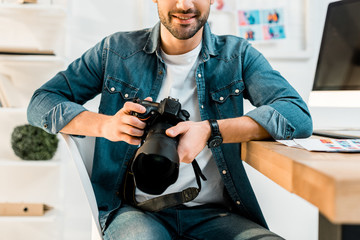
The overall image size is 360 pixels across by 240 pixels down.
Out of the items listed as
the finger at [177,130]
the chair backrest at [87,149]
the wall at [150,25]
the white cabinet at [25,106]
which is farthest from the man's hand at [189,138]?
the white cabinet at [25,106]

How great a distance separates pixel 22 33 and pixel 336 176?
1.81 m

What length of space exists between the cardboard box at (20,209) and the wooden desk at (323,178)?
1.26m

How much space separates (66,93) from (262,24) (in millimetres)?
1072

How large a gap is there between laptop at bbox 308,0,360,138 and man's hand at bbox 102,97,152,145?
0.67m

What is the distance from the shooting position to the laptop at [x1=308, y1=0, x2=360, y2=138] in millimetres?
1169

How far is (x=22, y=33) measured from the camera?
1.85 meters

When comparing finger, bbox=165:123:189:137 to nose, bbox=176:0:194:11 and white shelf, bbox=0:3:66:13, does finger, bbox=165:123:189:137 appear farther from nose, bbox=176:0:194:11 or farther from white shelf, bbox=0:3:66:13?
white shelf, bbox=0:3:66:13

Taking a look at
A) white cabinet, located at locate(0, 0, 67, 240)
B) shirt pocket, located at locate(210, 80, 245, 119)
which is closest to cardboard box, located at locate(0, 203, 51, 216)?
white cabinet, located at locate(0, 0, 67, 240)

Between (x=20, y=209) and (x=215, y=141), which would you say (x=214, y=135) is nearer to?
(x=215, y=141)

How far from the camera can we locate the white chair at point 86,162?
0.91m

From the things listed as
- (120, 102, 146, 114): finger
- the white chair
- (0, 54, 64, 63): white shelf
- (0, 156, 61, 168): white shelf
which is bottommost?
(0, 156, 61, 168): white shelf

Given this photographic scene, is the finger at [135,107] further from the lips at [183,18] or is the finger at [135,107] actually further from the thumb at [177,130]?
the lips at [183,18]

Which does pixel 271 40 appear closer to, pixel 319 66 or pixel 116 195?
pixel 319 66

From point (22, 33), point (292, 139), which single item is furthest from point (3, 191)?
point (292, 139)
